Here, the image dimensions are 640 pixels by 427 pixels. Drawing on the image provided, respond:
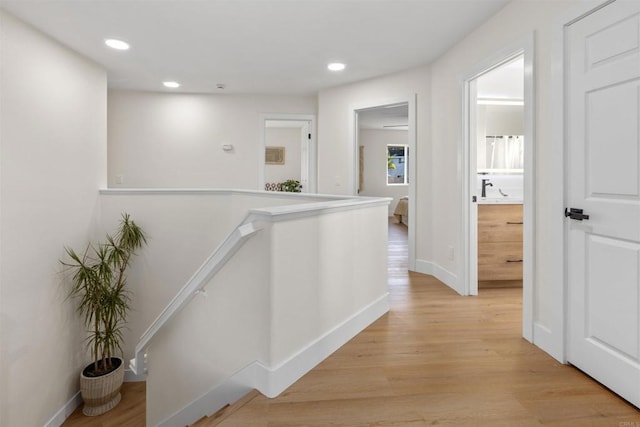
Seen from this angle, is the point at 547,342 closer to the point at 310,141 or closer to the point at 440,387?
the point at 440,387

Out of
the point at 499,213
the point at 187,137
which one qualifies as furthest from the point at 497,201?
the point at 187,137

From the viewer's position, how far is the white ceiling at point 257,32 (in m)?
2.67

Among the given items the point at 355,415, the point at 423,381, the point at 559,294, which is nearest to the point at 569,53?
the point at 559,294

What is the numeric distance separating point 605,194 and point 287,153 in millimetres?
8384

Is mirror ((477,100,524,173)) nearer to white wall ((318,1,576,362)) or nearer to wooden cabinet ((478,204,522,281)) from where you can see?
white wall ((318,1,576,362))

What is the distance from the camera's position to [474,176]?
3.30 meters

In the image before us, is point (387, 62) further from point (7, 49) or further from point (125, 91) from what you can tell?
point (125, 91)

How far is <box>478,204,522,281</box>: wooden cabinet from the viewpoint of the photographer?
11.2 feet

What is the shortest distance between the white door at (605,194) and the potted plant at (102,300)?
4114mm

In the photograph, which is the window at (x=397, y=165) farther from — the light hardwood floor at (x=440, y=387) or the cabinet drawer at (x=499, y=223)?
the light hardwood floor at (x=440, y=387)

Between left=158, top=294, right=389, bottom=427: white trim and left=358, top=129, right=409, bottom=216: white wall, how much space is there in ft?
24.7

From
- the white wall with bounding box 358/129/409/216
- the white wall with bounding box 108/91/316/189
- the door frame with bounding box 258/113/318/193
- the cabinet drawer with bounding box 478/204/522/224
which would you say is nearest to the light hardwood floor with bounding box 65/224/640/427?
the cabinet drawer with bounding box 478/204/522/224

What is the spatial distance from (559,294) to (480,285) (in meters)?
1.53

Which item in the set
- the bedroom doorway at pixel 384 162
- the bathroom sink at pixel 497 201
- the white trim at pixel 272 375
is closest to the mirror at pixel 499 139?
the bathroom sink at pixel 497 201
